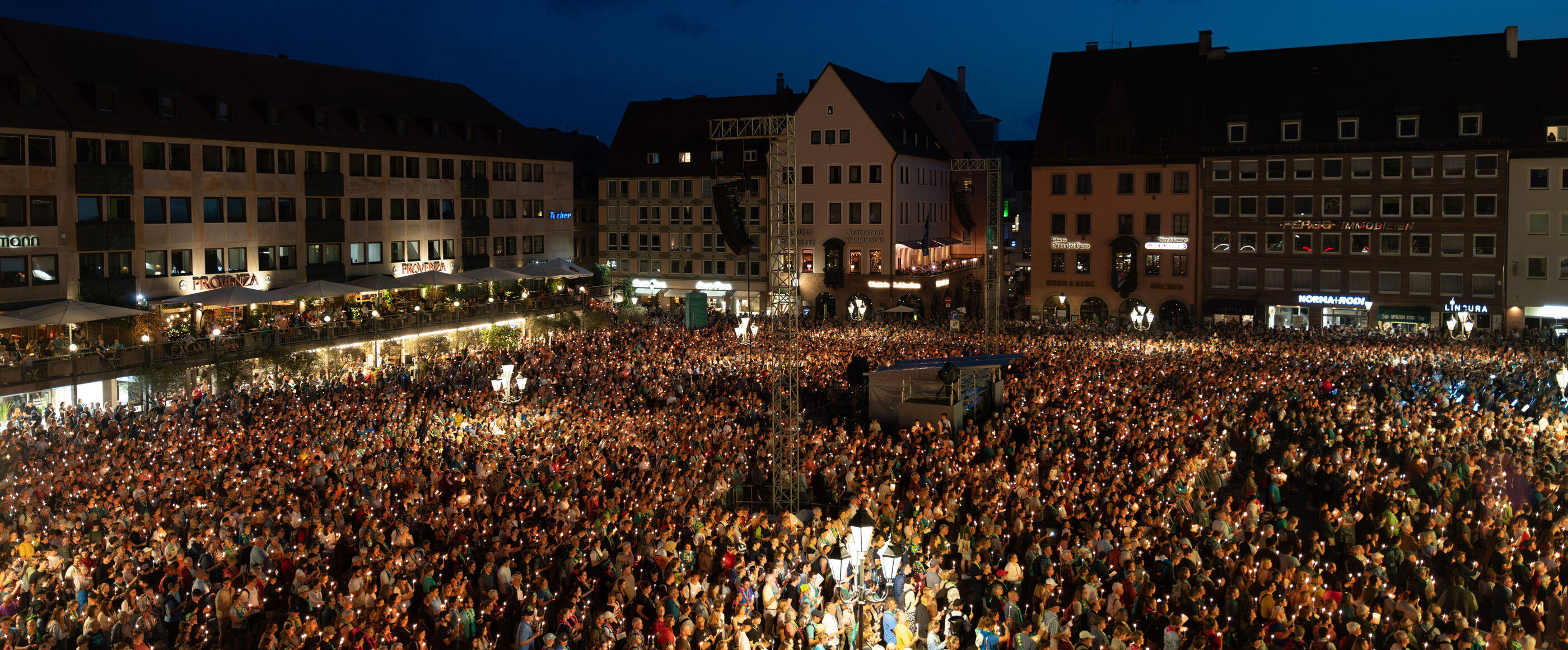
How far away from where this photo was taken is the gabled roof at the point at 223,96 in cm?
3509

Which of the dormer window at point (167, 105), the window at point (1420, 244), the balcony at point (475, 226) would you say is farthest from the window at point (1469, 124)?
the dormer window at point (167, 105)

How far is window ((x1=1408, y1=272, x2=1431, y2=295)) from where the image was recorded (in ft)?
152

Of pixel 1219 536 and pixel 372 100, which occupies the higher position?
pixel 372 100

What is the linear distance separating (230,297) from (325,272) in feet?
26.6

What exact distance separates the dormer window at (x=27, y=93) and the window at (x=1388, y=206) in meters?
48.1

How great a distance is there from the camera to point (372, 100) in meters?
47.2

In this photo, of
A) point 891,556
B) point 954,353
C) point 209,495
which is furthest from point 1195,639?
point 954,353

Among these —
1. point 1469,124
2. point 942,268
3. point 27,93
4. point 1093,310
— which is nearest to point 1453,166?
point 1469,124

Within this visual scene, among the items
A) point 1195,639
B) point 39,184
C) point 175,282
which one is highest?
point 39,184

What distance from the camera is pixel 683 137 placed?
5972 centimetres

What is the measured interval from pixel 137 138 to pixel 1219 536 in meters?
35.1

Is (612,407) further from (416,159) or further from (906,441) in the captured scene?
(416,159)

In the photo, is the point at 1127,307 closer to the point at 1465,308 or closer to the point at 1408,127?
the point at 1465,308

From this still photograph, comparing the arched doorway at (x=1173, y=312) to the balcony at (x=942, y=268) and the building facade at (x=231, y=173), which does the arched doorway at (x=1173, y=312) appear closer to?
the balcony at (x=942, y=268)
